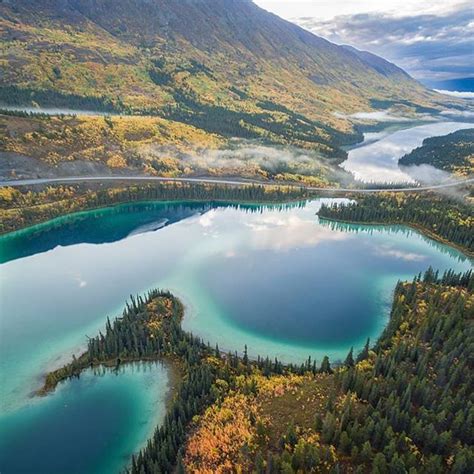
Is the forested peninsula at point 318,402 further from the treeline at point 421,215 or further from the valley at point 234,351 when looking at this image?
the treeline at point 421,215

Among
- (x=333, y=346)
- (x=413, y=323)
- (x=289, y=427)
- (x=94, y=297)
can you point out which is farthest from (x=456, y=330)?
(x=94, y=297)

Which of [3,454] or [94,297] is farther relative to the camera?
[94,297]

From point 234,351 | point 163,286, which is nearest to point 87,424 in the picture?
point 234,351

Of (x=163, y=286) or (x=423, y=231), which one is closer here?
(x=163, y=286)

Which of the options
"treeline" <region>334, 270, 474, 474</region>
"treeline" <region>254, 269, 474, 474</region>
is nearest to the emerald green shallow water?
"treeline" <region>334, 270, 474, 474</region>

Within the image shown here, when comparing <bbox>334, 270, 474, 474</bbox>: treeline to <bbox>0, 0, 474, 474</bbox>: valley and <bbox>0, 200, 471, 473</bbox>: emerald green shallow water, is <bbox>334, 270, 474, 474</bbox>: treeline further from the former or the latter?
<bbox>0, 200, 471, 473</bbox>: emerald green shallow water

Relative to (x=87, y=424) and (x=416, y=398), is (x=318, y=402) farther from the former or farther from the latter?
(x=87, y=424)

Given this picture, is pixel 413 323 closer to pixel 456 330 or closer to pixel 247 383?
pixel 456 330
